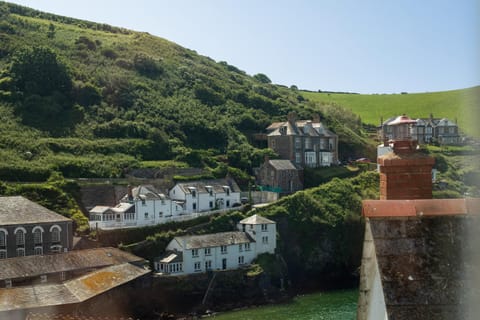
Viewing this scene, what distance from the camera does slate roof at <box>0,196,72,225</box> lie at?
113 feet

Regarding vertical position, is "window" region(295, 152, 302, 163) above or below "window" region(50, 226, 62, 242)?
above

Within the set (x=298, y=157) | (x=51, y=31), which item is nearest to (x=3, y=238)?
(x=298, y=157)

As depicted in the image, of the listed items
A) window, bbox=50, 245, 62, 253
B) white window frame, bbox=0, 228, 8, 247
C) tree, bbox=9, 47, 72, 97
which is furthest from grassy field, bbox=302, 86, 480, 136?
white window frame, bbox=0, 228, 8, 247

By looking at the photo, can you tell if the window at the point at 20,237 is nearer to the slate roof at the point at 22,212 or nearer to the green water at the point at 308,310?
the slate roof at the point at 22,212

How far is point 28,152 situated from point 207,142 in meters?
20.2

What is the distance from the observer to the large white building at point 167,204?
39375 mm

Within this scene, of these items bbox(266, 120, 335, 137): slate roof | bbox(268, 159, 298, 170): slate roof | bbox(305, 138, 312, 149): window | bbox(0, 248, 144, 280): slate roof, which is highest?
bbox(266, 120, 335, 137): slate roof

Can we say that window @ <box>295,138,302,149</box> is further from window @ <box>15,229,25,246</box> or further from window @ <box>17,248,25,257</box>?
window @ <box>17,248,25,257</box>

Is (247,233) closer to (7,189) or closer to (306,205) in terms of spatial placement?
(306,205)

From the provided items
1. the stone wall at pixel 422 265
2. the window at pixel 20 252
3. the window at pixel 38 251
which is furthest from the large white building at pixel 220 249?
the stone wall at pixel 422 265

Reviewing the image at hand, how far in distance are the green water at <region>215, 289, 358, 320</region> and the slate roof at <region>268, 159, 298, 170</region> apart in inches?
729

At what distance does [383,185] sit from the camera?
5496 millimetres

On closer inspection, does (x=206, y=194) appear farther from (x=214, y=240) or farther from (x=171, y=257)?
(x=171, y=257)

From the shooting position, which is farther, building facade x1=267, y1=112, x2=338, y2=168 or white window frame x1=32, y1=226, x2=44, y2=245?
building facade x1=267, y1=112, x2=338, y2=168
